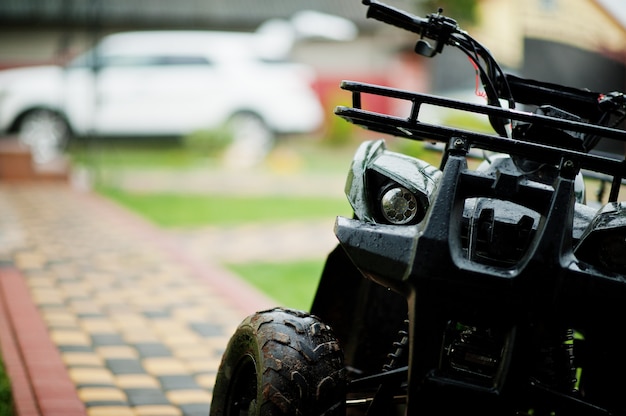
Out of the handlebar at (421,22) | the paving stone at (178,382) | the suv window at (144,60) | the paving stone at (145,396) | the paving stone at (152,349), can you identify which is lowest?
the paving stone at (145,396)

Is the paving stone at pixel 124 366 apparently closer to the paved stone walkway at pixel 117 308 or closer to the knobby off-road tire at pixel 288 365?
the paved stone walkway at pixel 117 308

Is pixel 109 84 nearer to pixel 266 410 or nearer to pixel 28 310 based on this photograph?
pixel 28 310

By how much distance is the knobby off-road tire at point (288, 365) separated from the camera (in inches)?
113

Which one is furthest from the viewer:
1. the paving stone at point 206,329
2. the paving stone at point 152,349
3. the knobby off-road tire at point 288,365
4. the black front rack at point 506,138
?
the paving stone at point 206,329

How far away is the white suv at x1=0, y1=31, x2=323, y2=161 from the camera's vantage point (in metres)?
18.1

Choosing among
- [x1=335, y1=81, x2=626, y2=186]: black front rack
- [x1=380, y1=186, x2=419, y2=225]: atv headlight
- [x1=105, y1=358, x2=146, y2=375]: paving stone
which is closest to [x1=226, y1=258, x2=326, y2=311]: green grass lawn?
[x1=105, y1=358, x2=146, y2=375]: paving stone

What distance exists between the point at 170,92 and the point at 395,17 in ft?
52.6

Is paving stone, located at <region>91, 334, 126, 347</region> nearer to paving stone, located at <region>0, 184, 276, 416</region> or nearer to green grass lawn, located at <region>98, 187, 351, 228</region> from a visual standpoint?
paving stone, located at <region>0, 184, 276, 416</region>

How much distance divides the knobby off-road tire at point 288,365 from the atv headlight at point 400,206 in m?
0.44

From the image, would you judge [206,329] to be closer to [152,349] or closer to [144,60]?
[152,349]

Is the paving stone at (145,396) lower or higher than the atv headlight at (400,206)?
lower

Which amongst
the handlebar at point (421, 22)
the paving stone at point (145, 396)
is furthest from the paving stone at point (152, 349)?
the handlebar at point (421, 22)

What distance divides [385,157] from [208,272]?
470cm

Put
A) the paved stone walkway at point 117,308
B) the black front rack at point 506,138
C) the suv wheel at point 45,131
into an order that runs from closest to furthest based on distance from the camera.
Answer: the black front rack at point 506,138
the paved stone walkway at point 117,308
the suv wheel at point 45,131
